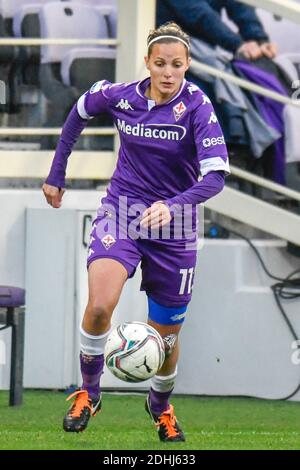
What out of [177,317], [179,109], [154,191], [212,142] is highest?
[179,109]

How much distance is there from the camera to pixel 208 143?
274 inches

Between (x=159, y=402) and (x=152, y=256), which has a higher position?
(x=152, y=256)

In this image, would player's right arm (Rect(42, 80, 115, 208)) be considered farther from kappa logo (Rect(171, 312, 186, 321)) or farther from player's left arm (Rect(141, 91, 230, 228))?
kappa logo (Rect(171, 312, 186, 321))

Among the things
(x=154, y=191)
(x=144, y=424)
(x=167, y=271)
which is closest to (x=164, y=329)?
(x=167, y=271)

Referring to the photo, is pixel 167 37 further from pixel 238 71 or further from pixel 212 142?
pixel 238 71

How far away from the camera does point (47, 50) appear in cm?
1041

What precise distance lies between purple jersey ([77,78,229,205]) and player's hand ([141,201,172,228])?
19.3 inches

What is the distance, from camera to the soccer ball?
684 centimetres

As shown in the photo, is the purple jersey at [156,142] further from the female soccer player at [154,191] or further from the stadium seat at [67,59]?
the stadium seat at [67,59]

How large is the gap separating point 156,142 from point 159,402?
1.33 meters

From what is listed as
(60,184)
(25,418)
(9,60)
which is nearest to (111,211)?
(60,184)

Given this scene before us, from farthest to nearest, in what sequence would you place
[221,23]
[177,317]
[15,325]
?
[221,23] → [15,325] → [177,317]

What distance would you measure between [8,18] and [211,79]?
155cm

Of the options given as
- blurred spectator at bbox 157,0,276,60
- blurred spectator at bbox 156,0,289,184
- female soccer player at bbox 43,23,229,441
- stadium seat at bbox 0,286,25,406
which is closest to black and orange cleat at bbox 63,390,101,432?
female soccer player at bbox 43,23,229,441
